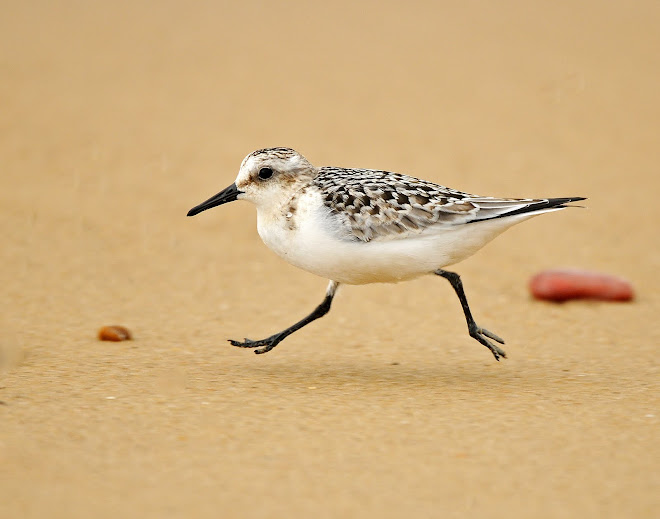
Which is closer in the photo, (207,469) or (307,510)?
(307,510)

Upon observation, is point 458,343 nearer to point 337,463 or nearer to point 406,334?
point 406,334

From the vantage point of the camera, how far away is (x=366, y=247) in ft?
18.1

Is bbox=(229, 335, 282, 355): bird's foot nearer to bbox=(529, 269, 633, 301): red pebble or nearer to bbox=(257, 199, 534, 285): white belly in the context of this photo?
bbox=(257, 199, 534, 285): white belly

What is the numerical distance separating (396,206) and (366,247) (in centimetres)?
32

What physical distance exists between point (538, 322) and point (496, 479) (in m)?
3.27

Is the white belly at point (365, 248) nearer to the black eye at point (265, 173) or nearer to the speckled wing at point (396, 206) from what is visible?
the speckled wing at point (396, 206)

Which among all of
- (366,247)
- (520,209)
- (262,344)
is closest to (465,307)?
(520,209)

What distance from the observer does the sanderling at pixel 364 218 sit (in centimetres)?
552

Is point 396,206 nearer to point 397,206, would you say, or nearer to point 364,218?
point 397,206

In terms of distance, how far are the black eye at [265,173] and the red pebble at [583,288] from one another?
9.99 feet

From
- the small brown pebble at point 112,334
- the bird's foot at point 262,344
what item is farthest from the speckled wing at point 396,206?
the small brown pebble at point 112,334

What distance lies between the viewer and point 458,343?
22.4ft

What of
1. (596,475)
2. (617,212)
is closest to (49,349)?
(596,475)

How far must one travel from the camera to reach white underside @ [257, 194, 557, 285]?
5.50 m
